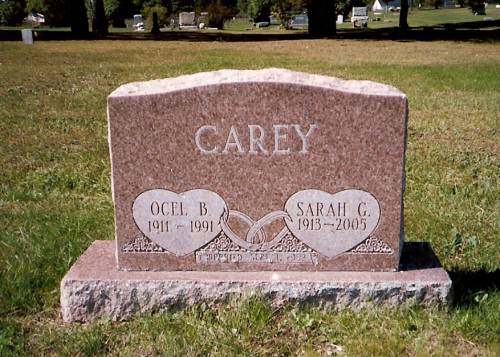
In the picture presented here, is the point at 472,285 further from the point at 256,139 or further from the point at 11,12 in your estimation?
the point at 11,12

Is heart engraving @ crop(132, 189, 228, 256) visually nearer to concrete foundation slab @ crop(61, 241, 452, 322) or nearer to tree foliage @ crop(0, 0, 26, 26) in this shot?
concrete foundation slab @ crop(61, 241, 452, 322)

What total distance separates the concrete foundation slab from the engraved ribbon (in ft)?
0.56

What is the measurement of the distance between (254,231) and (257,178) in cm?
30

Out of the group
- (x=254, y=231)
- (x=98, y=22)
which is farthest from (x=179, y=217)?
(x=98, y=22)

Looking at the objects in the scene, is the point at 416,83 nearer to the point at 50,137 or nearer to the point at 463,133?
the point at 463,133

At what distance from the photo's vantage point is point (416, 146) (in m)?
7.14

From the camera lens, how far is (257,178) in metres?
3.34

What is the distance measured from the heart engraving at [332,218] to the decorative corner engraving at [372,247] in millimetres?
27

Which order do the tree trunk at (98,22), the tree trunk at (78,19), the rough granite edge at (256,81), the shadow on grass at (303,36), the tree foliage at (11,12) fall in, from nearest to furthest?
the rough granite edge at (256,81) < the shadow on grass at (303,36) < the tree trunk at (78,19) < the tree trunk at (98,22) < the tree foliage at (11,12)

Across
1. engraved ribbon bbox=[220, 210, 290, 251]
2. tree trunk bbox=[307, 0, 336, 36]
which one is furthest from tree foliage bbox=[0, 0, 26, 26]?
engraved ribbon bbox=[220, 210, 290, 251]

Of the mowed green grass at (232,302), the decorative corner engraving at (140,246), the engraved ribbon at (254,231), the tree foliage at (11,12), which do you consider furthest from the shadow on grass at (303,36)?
the decorative corner engraving at (140,246)

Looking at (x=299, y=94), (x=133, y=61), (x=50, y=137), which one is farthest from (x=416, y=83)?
(x=299, y=94)

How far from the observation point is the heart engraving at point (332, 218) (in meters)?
3.36

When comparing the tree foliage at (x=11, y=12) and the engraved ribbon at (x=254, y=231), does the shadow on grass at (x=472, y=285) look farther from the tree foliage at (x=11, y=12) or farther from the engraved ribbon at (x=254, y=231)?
the tree foliage at (x=11, y=12)
